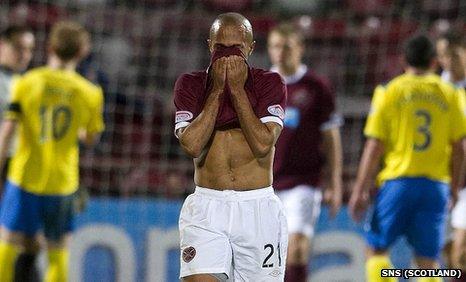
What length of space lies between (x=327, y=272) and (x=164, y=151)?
7.43 ft

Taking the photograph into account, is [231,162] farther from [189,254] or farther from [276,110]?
[189,254]

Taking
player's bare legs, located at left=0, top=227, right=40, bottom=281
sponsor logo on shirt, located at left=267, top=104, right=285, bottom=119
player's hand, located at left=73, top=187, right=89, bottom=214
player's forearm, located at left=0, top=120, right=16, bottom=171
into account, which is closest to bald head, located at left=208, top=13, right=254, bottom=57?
sponsor logo on shirt, located at left=267, top=104, right=285, bottom=119

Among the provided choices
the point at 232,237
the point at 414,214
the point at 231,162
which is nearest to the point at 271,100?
the point at 231,162

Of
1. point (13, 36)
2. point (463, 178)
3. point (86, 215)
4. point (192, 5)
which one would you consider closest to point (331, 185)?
point (463, 178)

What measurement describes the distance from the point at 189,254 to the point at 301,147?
2.88 meters

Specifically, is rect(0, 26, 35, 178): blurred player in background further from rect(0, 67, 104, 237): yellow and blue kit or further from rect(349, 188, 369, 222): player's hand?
rect(349, 188, 369, 222): player's hand

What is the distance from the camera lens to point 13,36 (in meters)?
7.28

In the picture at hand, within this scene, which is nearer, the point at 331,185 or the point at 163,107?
the point at 331,185

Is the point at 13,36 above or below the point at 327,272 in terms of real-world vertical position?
above

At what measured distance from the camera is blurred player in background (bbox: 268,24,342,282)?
6.79m

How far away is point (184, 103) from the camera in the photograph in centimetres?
421

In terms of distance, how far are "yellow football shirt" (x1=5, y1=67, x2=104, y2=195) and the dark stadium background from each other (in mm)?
860

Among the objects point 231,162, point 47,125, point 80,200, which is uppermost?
point 47,125

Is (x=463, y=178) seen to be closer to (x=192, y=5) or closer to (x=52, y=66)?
(x=52, y=66)
